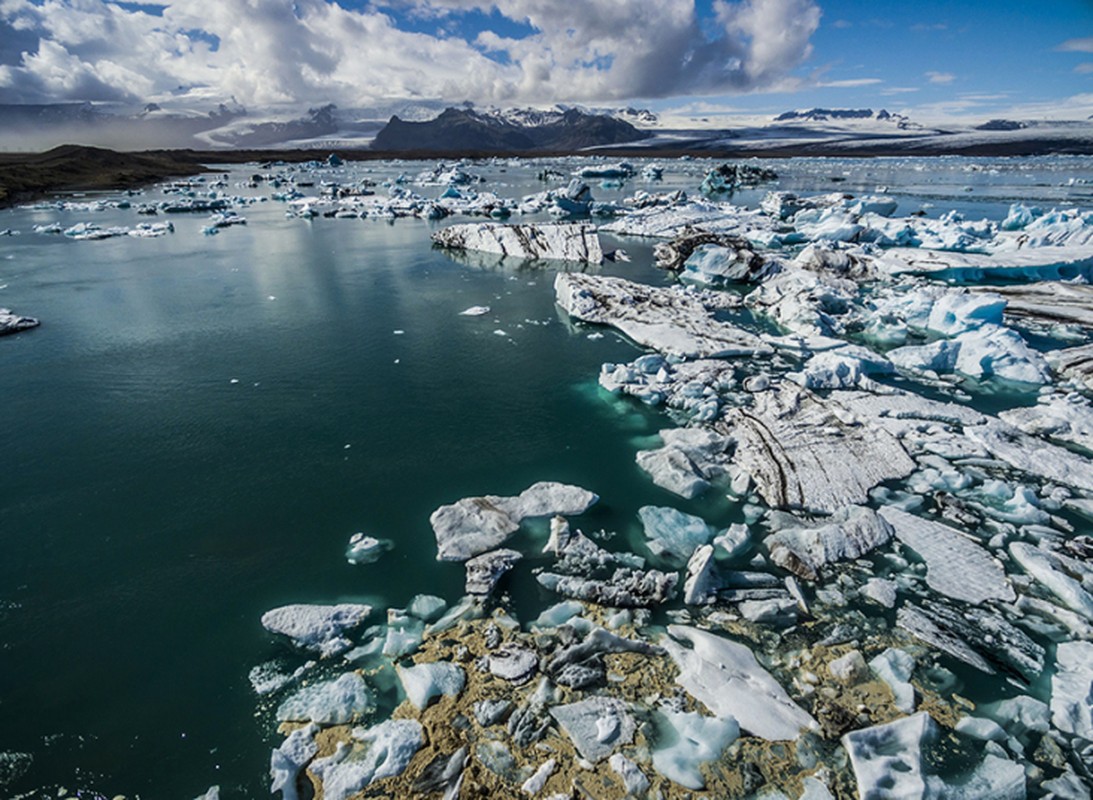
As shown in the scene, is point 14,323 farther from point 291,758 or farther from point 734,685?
point 734,685

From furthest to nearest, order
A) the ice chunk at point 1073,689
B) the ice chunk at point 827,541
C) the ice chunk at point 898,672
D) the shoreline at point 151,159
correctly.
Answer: the shoreline at point 151,159 → the ice chunk at point 827,541 → the ice chunk at point 898,672 → the ice chunk at point 1073,689

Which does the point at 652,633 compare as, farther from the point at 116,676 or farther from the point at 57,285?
the point at 57,285

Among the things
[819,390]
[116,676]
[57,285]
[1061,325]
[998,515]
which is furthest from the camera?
[57,285]

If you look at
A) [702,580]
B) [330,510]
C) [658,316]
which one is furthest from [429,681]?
[658,316]

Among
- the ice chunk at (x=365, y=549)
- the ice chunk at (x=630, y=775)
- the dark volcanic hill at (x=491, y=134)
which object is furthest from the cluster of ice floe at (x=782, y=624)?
the dark volcanic hill at (x=491, y=134)

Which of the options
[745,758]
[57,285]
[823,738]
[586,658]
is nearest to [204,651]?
[586,658]

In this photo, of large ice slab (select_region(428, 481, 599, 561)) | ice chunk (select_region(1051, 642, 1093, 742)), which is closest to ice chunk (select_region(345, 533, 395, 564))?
large ice slab (select_region(428, 481, 599, 561))

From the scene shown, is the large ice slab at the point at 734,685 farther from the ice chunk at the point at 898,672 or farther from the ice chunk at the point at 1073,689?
the ice chunk at the point at 1073,689
